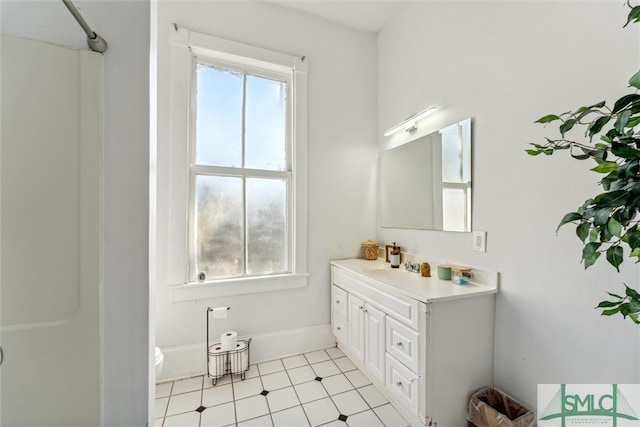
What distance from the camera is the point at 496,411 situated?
1.30m

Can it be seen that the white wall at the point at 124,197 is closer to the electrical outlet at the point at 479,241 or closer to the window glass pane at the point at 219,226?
the window glass pane at the point at 219,226

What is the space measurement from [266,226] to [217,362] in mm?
1091

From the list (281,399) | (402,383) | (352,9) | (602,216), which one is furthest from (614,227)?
(352,9)

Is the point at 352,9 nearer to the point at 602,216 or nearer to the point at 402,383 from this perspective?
the point at 602,216

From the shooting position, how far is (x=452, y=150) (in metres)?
1.80

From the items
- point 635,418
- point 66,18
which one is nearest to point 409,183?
point 635,418

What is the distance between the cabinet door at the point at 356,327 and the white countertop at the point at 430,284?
219 millimetres

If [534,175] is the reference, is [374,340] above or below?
below

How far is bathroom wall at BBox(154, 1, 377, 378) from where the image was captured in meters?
1.96

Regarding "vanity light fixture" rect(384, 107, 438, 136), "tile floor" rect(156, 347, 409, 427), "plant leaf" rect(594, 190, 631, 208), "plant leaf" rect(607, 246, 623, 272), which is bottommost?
"tile floor" rect(156, 347, 409, 427)

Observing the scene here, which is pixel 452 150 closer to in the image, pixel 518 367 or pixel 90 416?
pixel 518 367

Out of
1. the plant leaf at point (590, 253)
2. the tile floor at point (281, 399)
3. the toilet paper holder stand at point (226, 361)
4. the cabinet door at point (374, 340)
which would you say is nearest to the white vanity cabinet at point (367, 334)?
the cabinet door at point (374, 340)

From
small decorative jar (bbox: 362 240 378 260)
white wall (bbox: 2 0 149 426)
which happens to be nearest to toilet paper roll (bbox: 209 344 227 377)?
white wall (bbox: 2 0 149 426)

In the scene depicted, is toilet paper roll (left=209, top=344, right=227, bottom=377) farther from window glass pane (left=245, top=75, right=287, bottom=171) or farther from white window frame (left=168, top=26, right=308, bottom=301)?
window glass pane (left=245, top=75, right=287, bottom=171)
